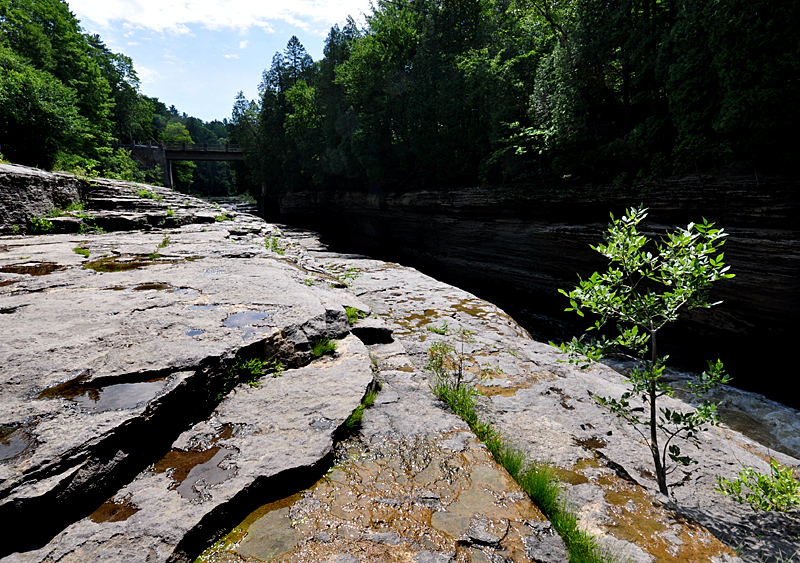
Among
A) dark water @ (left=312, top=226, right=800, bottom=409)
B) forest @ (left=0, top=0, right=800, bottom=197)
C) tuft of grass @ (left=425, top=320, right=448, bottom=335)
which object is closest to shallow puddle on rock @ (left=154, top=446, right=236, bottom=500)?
tuft of grass @ (left=425, top=320, right=448, bottom=335)

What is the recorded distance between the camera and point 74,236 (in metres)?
7.13

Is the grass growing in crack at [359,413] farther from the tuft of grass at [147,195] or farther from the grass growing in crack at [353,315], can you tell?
the tuft of grass at [147,195]

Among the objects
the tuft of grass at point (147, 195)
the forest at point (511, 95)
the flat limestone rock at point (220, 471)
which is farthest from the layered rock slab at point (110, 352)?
the forest at point (511, 95)

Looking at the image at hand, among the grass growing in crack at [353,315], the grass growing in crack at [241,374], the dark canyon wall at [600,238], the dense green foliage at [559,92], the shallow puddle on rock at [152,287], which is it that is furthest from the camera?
the dark canyon wall at [600,238]

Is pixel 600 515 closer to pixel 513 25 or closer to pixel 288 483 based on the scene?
pixel 288 483

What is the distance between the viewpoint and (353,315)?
15.4 feet

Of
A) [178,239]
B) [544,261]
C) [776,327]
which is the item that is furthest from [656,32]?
[178,239]

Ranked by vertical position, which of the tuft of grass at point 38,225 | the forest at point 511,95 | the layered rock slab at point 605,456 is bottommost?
the layered rock slab at point 605,456

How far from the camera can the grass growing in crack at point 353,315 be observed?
4591 mm

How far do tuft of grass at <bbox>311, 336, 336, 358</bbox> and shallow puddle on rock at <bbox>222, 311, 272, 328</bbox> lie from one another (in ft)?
1.77

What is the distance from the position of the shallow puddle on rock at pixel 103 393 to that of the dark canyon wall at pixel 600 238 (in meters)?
10.7

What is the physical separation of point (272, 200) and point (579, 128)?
36.2 metres

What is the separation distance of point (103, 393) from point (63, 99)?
1699 cm

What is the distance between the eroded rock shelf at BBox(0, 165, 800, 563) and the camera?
165 cm
